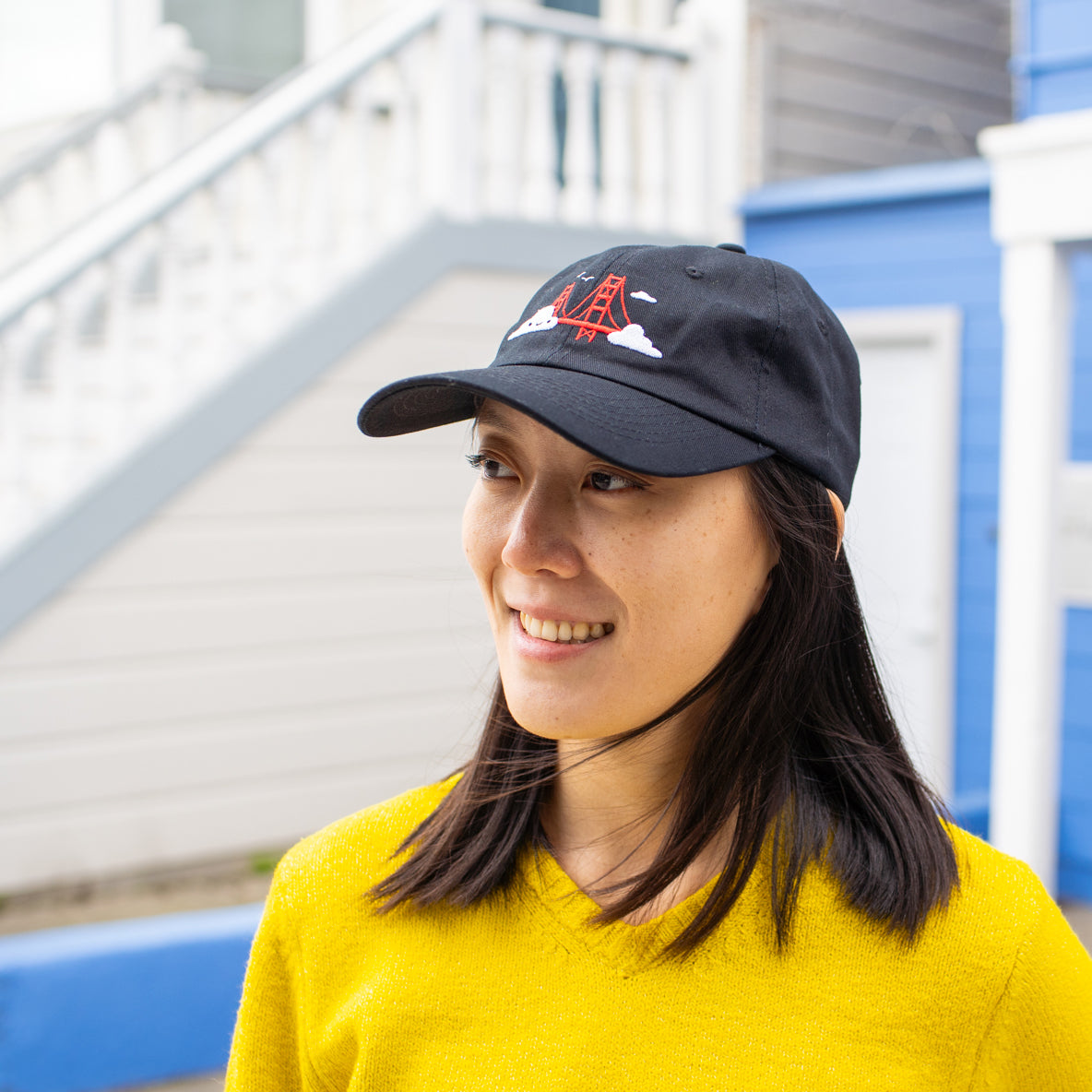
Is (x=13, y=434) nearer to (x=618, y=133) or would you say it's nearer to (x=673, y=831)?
(x=618, y=133)

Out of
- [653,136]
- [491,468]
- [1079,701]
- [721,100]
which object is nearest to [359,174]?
[653,136]

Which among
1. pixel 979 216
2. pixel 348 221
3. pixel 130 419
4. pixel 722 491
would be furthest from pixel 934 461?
pixel 722 491

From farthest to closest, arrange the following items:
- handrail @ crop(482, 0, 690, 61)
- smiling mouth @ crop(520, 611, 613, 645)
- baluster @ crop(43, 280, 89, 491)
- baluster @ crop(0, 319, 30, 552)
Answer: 1. handrail @ crop(482, 0, 690, 61)
2. baluster @ crop(43, 280, 89, 491)
3. baluster @ crop(0, 319, 30, 552)
4. smiling mouth @ crop(520, 611, 613, 645)

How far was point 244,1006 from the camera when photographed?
1200 millimetres

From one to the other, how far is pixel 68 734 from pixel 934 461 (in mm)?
3510

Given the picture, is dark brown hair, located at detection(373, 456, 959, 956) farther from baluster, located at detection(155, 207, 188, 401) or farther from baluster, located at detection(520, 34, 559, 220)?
baluster, located at detection(520, 34, 559, 220)

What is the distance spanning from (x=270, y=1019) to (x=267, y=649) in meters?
3.42

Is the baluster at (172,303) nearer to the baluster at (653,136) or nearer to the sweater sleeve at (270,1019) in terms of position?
the baluster at (653,136)

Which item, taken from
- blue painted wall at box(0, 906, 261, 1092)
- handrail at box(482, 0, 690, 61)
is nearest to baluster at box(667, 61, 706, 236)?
handrail at box(482, 0, 690, 61)

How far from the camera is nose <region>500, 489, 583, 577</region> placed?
40.1 inches

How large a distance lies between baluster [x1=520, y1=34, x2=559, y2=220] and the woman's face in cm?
409

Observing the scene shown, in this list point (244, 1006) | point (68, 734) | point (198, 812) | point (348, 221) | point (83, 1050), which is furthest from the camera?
point (348, 221)

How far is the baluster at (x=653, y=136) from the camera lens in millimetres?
5203

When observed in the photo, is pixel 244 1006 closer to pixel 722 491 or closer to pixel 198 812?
pixel 722 491
